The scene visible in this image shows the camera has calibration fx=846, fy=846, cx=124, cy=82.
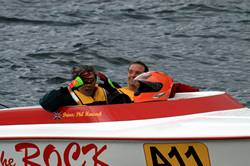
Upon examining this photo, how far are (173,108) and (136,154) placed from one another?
26.4 inches

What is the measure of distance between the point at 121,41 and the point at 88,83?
9.84 meters

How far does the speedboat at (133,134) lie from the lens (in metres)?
7.67

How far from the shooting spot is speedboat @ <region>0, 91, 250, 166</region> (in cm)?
767

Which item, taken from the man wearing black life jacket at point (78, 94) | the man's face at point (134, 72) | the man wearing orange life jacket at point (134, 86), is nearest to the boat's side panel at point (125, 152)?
the man wearing black life jacket at point (78, 94)

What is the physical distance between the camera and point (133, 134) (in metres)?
7.80

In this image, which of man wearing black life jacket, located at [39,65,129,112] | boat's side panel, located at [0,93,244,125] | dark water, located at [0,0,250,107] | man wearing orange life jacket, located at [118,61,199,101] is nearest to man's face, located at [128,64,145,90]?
man wearing orange life jacket, located at [118,61,199,101]

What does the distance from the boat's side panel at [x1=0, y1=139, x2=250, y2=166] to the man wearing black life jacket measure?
429 millimetres

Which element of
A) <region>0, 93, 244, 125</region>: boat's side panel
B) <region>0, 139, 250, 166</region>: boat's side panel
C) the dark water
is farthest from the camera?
the dark water

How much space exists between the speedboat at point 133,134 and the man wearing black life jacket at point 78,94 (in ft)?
0.35

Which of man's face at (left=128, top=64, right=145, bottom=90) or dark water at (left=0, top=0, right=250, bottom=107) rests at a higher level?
dark water at (left=0, top=0, right=250, bottom=107)

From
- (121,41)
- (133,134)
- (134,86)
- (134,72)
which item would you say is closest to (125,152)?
(133,134)

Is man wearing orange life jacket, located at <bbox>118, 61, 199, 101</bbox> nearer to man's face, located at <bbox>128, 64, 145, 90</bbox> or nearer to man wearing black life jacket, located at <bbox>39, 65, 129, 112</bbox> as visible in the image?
man's face, located at <bbox>128, 64, 145, 90</bbox>

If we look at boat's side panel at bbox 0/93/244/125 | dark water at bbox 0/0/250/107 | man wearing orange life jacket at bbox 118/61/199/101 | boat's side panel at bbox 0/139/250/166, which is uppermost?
dark water at bbox 0/0/250/107

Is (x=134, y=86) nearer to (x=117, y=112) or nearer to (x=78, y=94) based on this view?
(x=78, y=94)
